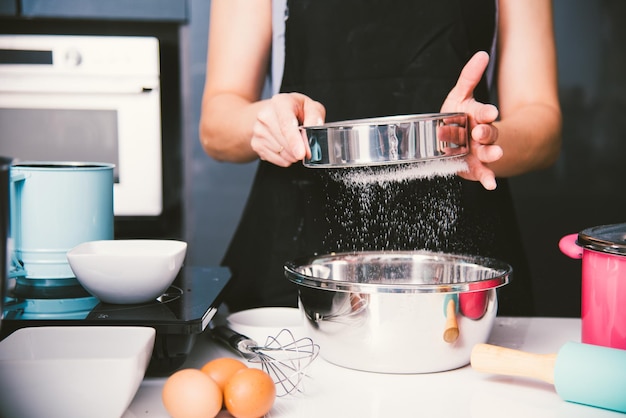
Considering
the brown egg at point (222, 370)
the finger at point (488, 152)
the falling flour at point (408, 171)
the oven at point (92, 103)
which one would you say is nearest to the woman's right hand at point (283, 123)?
the falling flour at point (408, 171)

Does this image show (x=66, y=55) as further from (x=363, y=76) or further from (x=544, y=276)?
(x=544, y=276)

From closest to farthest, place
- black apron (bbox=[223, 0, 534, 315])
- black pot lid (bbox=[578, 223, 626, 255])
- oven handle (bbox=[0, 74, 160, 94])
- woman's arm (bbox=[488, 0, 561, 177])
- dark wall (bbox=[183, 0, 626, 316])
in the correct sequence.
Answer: black pot lid (bbox=[578, 223, 626, 255]) < woman's arm (bbox=[488, 0, 561, 177]) < black apron (bbox=[223, 0, 534, 315]) < oven handle (bbox=[0, 74, 160, 94]) < dark wall (bbox=[183, 0, 626, 316])

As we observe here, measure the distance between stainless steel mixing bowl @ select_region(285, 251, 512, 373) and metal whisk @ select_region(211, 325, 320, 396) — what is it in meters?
0.04

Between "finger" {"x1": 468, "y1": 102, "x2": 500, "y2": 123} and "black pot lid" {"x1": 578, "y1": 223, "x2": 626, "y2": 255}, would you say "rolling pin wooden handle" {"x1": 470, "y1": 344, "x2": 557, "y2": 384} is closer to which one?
"black pot lid" {"x1": 578, "y1": 223, "x2": 626, "y2": 255}

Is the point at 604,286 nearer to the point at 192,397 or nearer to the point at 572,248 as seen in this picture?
the point at 572,248

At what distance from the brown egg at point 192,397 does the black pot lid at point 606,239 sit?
44 centimetres

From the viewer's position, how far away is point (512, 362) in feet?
2.52

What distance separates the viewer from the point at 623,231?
2.65ft

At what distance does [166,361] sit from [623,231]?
1.81ft

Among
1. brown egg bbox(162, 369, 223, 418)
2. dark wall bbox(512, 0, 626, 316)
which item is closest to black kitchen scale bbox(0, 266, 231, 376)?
brown egg bbox(162, 369, 223, 418)

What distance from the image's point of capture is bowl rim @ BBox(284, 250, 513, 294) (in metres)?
0.77

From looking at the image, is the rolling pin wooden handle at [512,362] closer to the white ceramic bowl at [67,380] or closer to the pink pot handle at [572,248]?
the pink pot handle at [572,248]

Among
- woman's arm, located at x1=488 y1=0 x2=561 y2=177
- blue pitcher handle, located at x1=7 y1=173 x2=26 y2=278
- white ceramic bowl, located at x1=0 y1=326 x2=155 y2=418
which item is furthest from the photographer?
woman's arm, located at x1=488 y1=0 x2=561 y2=177

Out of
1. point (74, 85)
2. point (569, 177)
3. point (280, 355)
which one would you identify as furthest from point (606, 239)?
point (74, 85)
